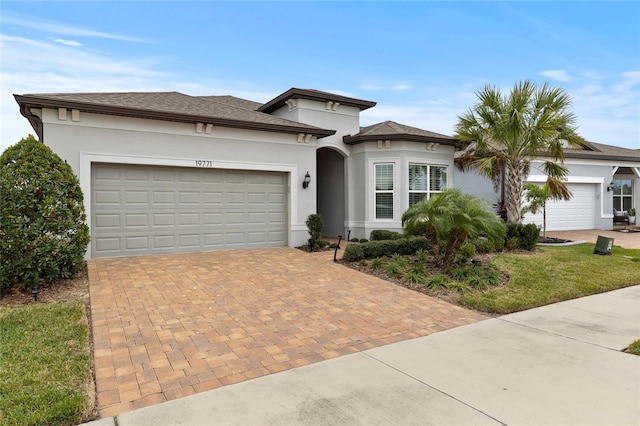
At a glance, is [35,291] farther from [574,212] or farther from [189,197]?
[574,212]

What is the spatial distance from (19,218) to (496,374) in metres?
7.04

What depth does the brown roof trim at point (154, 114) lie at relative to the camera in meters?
8.24

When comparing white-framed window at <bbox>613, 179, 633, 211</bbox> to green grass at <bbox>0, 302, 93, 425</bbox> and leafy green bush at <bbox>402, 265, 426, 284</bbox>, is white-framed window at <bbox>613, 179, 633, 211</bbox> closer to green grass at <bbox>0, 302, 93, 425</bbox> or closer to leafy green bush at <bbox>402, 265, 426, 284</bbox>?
leafy green bush at <bbox>402, 265, 426, 284</bbox>

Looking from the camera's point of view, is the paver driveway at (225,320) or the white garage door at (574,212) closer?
the paver driveway at (225,320)

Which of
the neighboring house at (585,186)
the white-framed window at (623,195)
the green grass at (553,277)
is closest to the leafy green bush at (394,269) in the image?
the green grass at (553,277)

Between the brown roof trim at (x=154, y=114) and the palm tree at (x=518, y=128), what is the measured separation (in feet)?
16.1

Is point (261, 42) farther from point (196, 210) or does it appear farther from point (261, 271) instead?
point (261, 271)

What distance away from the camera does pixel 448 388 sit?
3.42 meters

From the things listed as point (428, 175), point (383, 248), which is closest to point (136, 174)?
point (383, 248)

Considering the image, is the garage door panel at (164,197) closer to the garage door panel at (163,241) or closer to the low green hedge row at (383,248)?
the garage door panel at (163,241)

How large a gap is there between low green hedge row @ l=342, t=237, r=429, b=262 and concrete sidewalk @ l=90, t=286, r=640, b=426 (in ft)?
14.8

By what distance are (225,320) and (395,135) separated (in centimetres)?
935

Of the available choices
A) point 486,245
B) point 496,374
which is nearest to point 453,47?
point 486,245

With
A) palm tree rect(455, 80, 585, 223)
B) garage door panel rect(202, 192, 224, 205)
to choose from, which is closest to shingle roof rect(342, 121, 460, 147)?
palm tree rect(455, 80, 585, 223)
